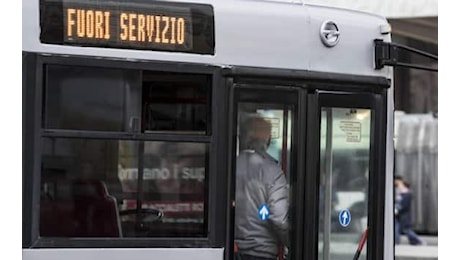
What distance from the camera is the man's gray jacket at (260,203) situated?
5.28 meters

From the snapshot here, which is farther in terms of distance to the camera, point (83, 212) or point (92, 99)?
point (83, 212)

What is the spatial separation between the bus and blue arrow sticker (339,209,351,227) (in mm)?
12

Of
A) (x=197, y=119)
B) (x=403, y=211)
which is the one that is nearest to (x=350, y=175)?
(x=197, y=119)

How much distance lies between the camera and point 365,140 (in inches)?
221

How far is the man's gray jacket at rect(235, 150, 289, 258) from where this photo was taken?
5281 mm

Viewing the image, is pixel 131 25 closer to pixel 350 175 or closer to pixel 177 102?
pixel 177 102

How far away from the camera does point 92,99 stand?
5070 mm

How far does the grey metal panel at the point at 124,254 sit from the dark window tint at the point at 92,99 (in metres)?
0.61

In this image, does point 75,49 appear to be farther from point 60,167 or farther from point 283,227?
point 283,227

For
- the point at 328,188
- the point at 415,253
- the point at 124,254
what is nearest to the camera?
the point at 124,254

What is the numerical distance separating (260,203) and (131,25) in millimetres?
1205

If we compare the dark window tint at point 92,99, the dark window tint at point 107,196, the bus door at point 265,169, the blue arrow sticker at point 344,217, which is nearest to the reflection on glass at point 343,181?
the blue arrow sticker at point 344,217
